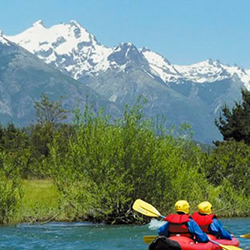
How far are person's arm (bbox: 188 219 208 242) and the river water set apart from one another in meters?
5.02

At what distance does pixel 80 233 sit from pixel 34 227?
363 cm

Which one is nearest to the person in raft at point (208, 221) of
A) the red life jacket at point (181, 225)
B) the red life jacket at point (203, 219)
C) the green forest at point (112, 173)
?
the red life jacket at point (203, 219)

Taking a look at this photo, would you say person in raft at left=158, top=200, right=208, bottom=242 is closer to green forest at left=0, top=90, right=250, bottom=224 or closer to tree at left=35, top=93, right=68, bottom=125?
green forest at left=0, top=90, right=250, bottom=224

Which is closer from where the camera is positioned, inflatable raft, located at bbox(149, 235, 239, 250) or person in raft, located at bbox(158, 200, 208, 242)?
inflatable raft, located at bbox(149, 235, 239, 250)

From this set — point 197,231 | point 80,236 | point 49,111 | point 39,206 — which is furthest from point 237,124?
point 197,231

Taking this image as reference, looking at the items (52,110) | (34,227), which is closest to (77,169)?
(34,227)

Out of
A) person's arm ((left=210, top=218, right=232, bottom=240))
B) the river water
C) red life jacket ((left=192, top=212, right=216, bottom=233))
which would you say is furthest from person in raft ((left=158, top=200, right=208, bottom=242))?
the river water

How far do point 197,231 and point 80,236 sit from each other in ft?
29.8

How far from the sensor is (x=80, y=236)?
2470 centimetres

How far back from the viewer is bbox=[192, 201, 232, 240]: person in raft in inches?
699

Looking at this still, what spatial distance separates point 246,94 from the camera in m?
67.6

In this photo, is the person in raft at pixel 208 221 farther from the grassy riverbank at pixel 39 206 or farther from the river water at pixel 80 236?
the grassy riverbank at pixel 39 206

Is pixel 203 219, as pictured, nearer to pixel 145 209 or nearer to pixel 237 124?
pixel 145 209

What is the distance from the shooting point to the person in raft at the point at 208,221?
17.8 meters
